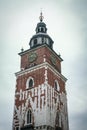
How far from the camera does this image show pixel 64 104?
41.3 metres

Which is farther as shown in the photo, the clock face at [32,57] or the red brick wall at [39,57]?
the clock face at [32,57]

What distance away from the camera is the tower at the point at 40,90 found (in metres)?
35.9

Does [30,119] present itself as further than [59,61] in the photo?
No

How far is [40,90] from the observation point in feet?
123

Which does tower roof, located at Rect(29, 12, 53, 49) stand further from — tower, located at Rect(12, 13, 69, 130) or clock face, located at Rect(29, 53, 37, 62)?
clock face, located at Rect(29, 53, 37, 62)

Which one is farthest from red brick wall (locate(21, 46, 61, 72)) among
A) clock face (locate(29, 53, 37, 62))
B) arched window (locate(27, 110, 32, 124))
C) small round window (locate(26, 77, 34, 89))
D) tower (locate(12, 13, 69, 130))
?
arched window (locate(27, 110, 32, 124))

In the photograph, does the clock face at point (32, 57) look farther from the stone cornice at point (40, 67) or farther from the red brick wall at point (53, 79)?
the red brick wall at point (53, 79)

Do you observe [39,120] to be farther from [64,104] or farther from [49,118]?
[64,104]

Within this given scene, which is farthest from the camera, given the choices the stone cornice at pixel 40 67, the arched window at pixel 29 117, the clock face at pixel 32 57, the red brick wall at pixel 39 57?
the clock face at pixel 32 57

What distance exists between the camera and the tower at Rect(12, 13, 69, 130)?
35.9 metres

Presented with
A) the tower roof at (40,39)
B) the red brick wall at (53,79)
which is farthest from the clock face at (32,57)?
the red brick wall at (53,79)

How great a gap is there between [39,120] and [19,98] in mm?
6052

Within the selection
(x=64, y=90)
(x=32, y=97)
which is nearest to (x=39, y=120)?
(x=32, y=97)

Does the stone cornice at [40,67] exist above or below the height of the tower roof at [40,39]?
below
